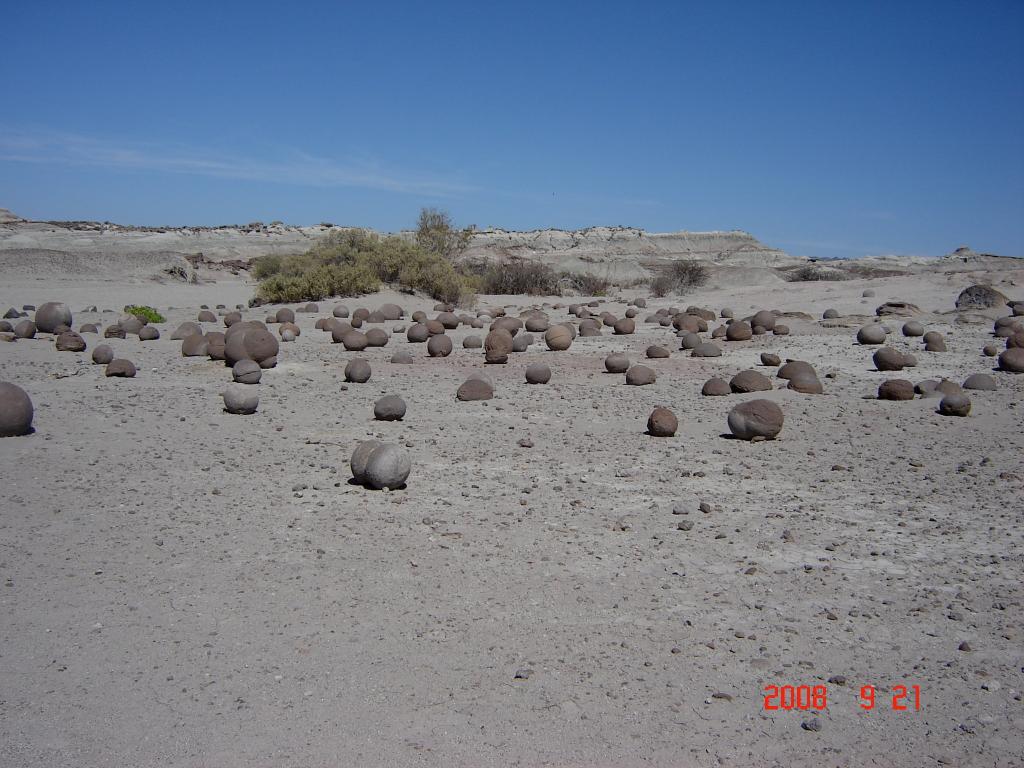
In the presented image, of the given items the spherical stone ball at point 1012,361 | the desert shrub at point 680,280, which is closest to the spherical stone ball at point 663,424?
the spherical stone ball at point 1012,361

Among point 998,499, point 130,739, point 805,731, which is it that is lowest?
point 130,739

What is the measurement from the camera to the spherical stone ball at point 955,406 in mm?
9281

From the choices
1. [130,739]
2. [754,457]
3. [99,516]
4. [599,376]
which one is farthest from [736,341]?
[130,739]

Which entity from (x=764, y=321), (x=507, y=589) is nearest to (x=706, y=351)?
(x=764, y=321)

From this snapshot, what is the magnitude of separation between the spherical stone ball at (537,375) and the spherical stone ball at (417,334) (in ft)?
14.1

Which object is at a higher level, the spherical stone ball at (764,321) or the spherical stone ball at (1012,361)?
the spherical stone ball at (764,321)

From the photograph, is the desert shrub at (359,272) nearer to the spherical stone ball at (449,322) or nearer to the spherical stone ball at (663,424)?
the spherical stone ball at (449,322)

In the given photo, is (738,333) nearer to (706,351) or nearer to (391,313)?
(706,351)

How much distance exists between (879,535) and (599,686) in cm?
283

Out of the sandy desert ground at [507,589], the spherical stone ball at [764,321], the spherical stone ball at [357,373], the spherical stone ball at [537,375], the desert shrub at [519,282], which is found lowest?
the sandy desert ground at [507,589]

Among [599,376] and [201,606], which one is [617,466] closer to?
[201,606]

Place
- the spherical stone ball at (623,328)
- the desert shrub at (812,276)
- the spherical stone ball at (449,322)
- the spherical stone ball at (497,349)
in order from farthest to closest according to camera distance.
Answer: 1. the desert shrub at (812,276)
2. the spherical stone ball at (449,322)
3. the spherical stone ball at (623,328)
4. the spherical stone ball at (497,349)

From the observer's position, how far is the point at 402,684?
389 centimetres
